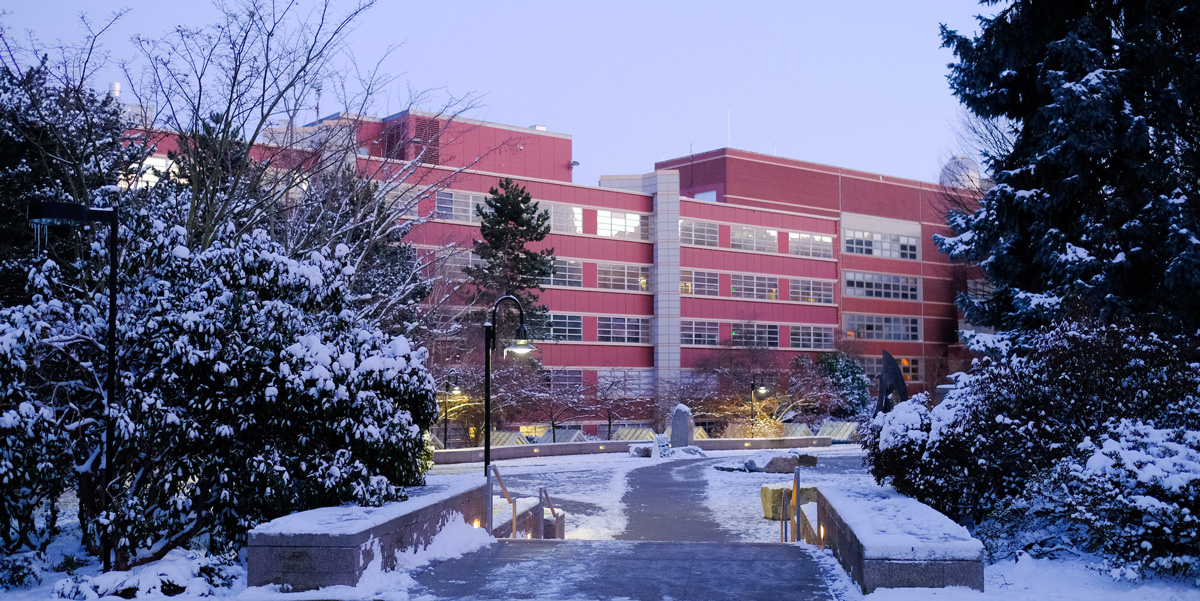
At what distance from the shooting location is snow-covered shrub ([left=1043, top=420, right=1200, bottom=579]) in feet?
32.3

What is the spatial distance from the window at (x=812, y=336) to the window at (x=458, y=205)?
22817 millimetres

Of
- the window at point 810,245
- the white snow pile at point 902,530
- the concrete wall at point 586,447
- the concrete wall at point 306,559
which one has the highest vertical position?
the window at point 810,245

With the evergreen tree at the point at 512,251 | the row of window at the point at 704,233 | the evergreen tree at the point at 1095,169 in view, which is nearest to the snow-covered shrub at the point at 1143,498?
the evergreen tree at the point at 1095,169

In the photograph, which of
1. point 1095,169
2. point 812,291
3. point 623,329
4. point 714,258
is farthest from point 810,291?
point 1095,169

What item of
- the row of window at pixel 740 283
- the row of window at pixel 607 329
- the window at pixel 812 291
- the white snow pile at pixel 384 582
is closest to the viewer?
the white snow pile at pixel 384 582

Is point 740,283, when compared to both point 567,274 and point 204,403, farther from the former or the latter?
point 204,403

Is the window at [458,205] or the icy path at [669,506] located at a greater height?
the window at [458,205]

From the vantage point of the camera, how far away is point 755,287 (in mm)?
66375

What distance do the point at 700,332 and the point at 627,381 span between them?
6664 millimetres

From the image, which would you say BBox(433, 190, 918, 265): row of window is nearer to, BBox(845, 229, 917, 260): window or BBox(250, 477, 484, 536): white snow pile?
BBox(845, 229, 917, 260): window

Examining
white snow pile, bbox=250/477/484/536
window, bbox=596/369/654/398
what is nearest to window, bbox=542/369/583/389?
window, bbox=596/369/654/398

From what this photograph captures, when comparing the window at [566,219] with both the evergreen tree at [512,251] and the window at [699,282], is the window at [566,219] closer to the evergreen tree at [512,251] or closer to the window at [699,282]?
the window at [699,282]

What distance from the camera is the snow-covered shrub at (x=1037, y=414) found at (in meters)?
11.9

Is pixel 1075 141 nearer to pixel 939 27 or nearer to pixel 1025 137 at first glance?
pixel 1025 137
